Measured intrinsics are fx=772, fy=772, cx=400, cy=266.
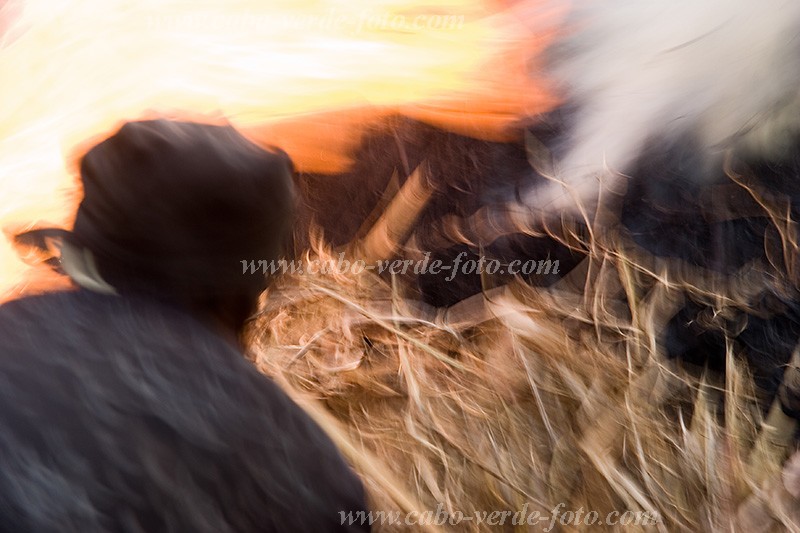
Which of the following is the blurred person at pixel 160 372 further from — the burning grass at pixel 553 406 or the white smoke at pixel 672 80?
the white smoke at pixel 672 80

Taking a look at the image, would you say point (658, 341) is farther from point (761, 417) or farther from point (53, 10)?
point (53, 10)

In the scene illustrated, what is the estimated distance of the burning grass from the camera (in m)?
1.23

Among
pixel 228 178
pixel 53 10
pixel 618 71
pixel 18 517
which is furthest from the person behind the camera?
pixel 53 10

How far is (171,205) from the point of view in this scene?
2.54 ft

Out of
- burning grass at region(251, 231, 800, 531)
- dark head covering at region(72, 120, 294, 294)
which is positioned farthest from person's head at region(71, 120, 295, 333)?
burning grass at region(251, 231, 800, 531)

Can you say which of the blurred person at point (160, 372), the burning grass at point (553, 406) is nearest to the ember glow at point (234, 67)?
the burning grass at point (553, 406)

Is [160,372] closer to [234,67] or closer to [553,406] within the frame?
[553,406]

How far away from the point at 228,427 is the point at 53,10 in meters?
1.17

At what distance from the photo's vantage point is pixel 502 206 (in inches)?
57.6

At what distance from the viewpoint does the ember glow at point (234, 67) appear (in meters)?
1.50

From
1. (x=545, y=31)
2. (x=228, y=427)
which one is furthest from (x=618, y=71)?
(x=228, y=427)

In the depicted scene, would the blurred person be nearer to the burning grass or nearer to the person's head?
the person's head

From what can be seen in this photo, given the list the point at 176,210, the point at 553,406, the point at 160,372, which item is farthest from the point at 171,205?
the point at 553,406

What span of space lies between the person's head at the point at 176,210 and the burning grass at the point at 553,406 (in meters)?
0.58
